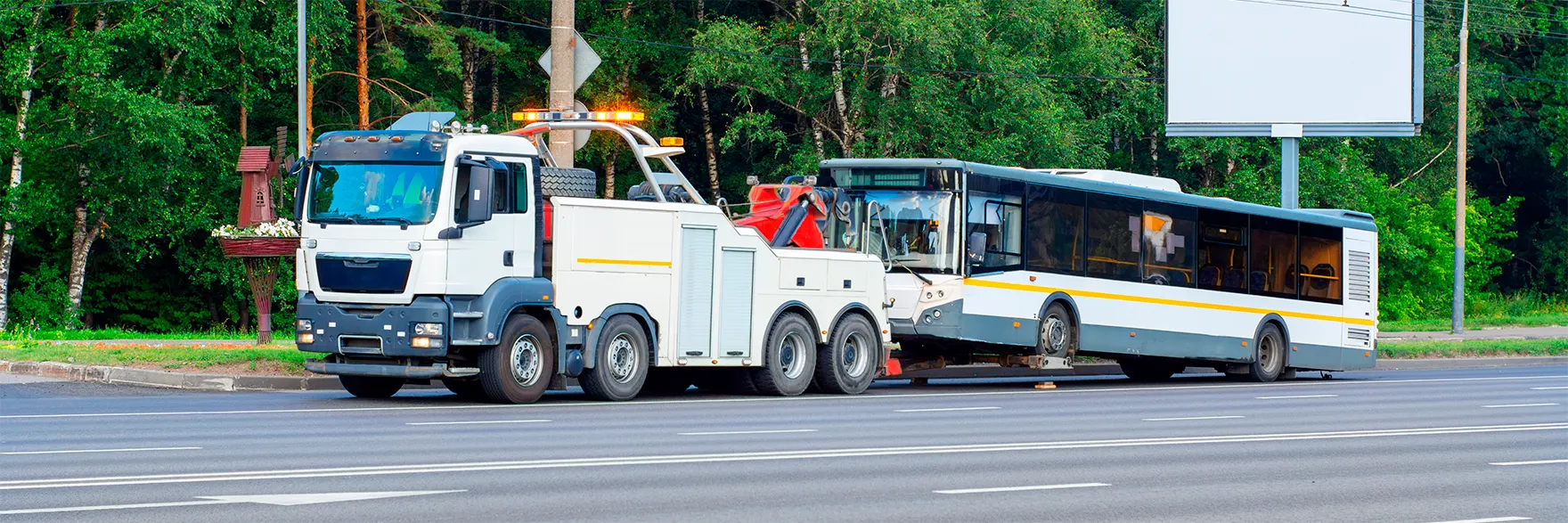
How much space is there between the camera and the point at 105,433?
14.4 meters

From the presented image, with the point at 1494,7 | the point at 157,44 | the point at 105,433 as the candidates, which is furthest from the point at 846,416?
the point at 1494,7

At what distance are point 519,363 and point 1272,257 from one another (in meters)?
13.3

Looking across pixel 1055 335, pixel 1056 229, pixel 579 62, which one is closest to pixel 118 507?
pixel 579 62

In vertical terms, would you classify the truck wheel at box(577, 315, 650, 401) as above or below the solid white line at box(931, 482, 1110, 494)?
above

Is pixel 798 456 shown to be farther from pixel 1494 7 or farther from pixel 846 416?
pixel 1494 7

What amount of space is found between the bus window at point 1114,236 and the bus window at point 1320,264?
440 centimetres

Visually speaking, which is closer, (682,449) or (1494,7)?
(682,449)

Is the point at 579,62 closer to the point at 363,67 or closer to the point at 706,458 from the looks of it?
the point at 706,458

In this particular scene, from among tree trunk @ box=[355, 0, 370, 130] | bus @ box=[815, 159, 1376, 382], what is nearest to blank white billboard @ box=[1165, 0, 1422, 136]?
bus @ box=[815, 159, 1376, 382]

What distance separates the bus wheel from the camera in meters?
27.5

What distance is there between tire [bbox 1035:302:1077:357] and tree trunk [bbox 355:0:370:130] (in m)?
22.1

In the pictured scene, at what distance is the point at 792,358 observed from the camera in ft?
70.4

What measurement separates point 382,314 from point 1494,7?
5107 centimetres

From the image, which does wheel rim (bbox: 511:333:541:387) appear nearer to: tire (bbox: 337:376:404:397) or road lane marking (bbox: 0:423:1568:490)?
tire (bbox: 337:376:404:397)
